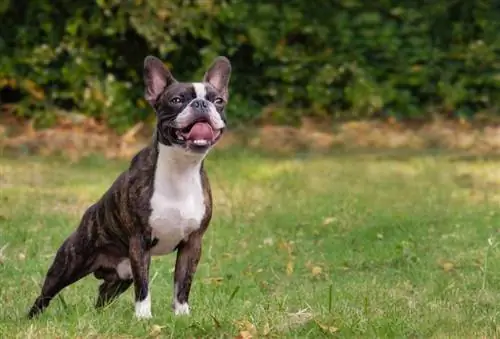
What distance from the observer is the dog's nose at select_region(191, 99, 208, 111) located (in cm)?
539

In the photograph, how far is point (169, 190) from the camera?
5.50 metres

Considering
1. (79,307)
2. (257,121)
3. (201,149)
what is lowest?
(257,121)

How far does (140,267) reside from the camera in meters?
5.50

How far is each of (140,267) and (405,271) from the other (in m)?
2.60

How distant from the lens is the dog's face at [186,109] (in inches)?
212

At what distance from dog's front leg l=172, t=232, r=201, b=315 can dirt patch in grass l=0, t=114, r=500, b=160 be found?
739 centimetres

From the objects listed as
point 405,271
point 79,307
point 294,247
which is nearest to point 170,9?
point 294,247

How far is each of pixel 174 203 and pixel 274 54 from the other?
829 cm

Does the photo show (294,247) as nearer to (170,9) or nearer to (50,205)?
(50,205)

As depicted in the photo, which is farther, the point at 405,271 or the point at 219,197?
the point at 219,197

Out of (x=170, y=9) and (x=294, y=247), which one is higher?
(x=170, y=9)

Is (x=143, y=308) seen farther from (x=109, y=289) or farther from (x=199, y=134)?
(x=199, y=134)

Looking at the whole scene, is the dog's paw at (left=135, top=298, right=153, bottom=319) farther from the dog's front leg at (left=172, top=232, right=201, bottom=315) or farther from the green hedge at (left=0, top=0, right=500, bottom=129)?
the green hedge at (left=0, top=0, right=500, bottom=129)

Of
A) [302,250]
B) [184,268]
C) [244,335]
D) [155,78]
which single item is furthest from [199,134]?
[302,250]
